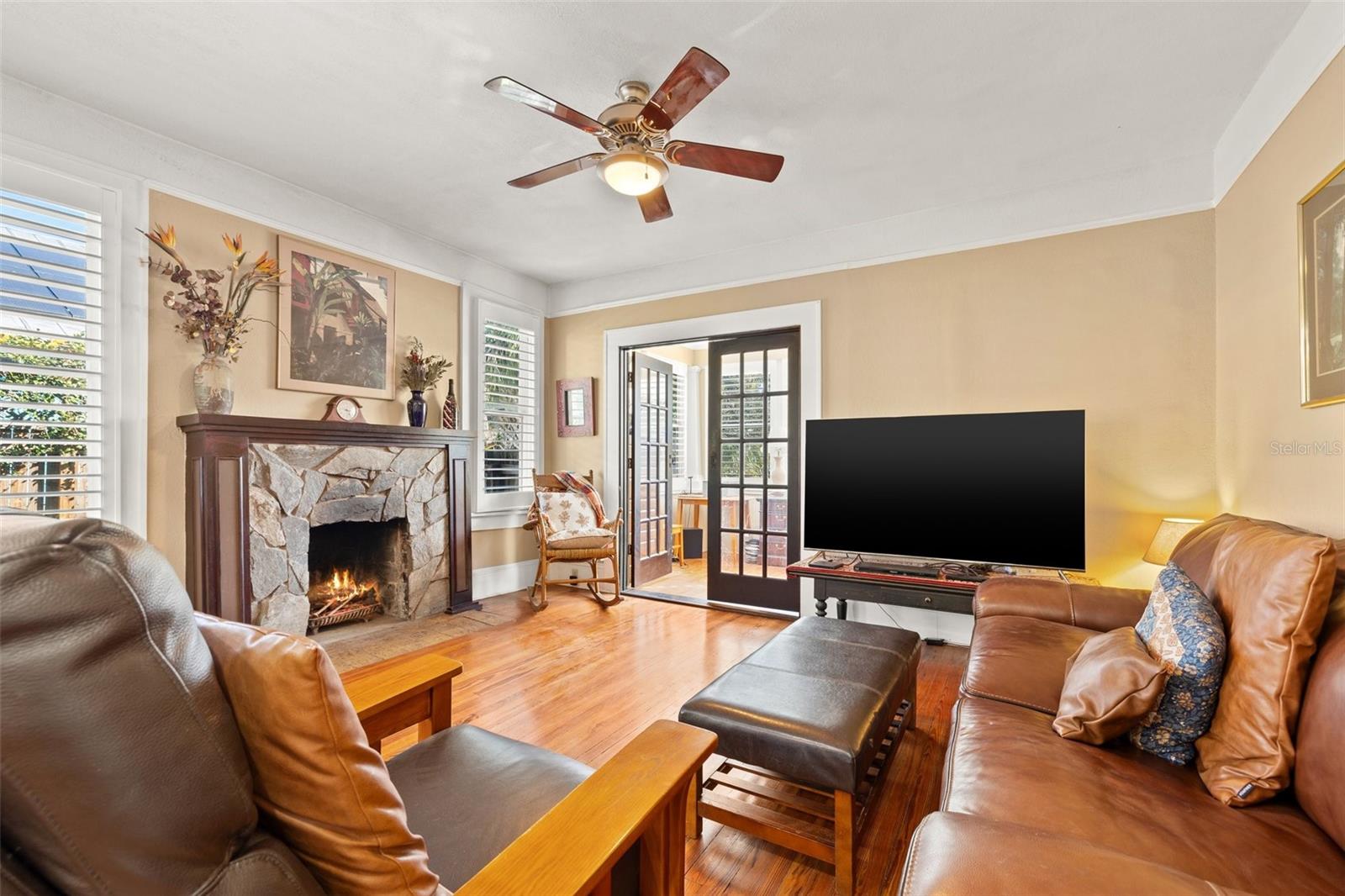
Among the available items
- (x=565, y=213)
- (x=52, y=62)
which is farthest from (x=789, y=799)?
(x=52, y=62)

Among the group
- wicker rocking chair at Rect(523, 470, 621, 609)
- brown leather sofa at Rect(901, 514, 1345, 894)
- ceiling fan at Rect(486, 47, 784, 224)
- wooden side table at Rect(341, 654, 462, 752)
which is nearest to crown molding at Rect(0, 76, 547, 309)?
ceiling fan at Rect(486, 47, 784, 224)

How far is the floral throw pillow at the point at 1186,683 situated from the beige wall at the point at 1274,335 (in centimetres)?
95

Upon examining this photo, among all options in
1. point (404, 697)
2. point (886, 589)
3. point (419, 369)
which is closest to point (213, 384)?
point (419, 369)

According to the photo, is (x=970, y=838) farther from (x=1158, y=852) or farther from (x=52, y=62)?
(x=52, y=62)

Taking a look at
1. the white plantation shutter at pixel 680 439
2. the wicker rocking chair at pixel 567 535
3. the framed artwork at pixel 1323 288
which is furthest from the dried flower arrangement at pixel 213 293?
the framed artwork at pixel 1323 288

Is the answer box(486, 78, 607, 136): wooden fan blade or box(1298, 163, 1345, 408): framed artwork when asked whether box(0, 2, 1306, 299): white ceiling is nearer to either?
box(486, 78, 607, 136): wooden fan blade

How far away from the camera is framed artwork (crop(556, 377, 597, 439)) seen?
4977 mm

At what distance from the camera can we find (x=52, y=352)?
253 centimetres

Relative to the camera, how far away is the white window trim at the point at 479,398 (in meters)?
4.45

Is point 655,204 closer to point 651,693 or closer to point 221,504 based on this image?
point 651,693

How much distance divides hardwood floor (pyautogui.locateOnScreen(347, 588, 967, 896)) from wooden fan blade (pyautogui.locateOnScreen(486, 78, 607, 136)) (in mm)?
2311

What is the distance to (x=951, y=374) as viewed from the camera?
3564mm

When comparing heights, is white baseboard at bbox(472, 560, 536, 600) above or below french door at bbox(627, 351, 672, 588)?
below

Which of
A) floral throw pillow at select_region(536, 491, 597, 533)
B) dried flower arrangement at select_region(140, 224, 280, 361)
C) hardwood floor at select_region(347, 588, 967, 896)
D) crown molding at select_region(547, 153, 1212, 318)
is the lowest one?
hardwood floor at select_region(347, 588, 967, 896)
